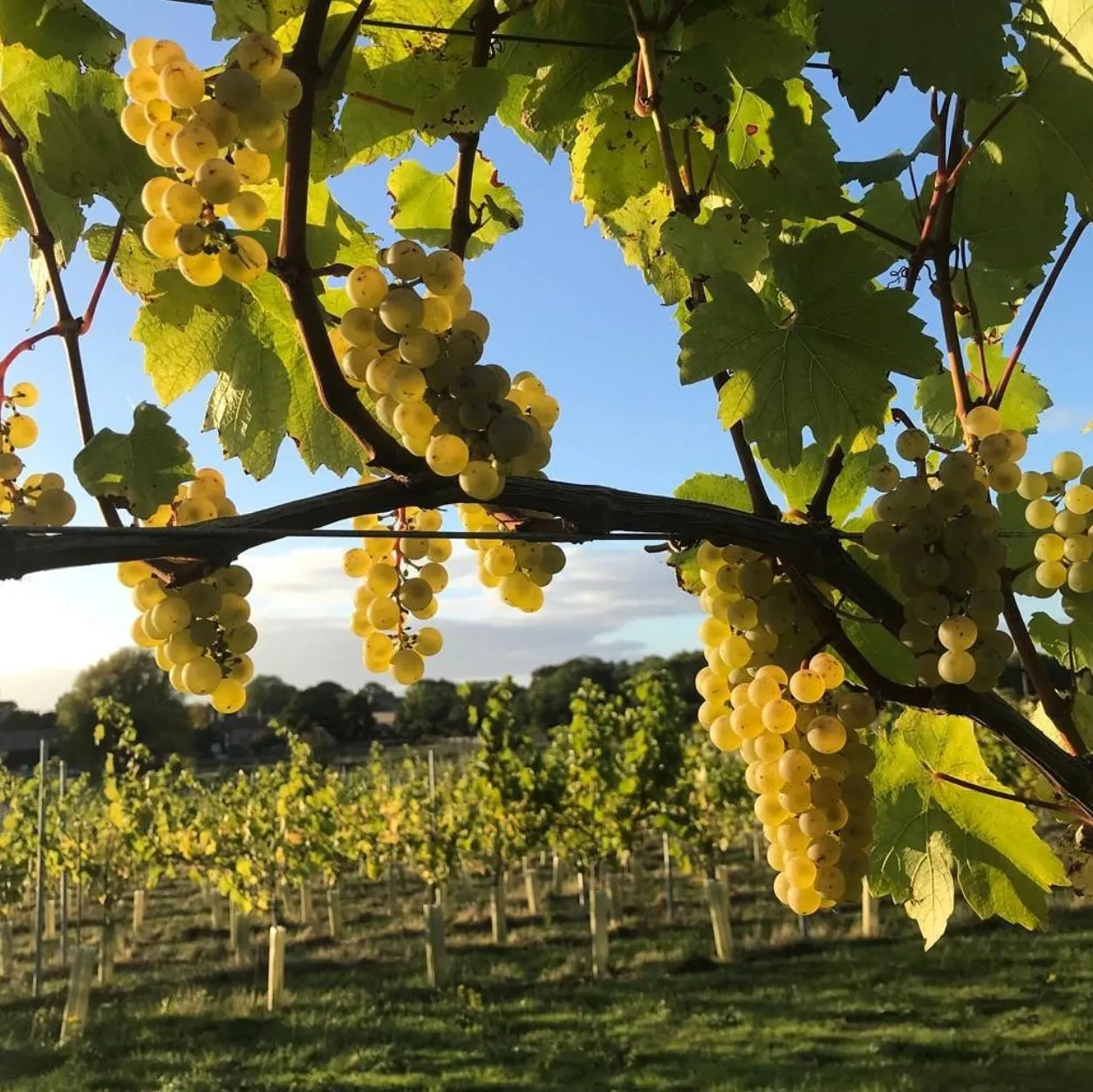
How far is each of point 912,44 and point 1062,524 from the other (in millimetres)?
569

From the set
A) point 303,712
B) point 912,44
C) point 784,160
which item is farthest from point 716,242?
point 303,712

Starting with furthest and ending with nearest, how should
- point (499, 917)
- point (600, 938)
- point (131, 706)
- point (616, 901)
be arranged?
point (131, 706) → point (616, 901) → point (499, 917) → point (600, 938)

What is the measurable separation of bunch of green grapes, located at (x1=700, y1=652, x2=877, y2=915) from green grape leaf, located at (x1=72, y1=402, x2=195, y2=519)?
0.61 meters

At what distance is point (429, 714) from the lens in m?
30.7

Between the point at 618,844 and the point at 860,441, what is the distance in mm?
10460

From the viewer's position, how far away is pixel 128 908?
47.3ft

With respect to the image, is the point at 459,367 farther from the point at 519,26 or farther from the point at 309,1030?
the point at 309,1030

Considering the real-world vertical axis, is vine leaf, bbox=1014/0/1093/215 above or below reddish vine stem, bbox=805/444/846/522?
above

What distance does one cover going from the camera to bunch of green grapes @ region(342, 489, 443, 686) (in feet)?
3.42

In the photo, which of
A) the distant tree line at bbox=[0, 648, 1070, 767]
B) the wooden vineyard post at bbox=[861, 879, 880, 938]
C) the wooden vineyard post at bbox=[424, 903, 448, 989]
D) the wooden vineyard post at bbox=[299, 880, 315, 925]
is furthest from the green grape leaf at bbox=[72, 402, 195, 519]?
the distant tree line at bbox=[0, 648, 1070, 767]

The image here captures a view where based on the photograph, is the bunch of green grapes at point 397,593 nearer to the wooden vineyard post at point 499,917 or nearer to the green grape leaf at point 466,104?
the green grape leaf at point 466,104

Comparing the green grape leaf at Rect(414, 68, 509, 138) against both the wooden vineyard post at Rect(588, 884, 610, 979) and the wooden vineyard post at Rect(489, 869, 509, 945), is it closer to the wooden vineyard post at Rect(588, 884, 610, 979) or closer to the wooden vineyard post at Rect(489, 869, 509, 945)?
the wooden vineyard post at Rect(588, 884, 610, 979)

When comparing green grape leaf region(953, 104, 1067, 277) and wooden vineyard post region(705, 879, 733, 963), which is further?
wooden vineyard post region(705, 879, 733, 963)

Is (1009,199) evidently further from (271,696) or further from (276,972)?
(271,696)
